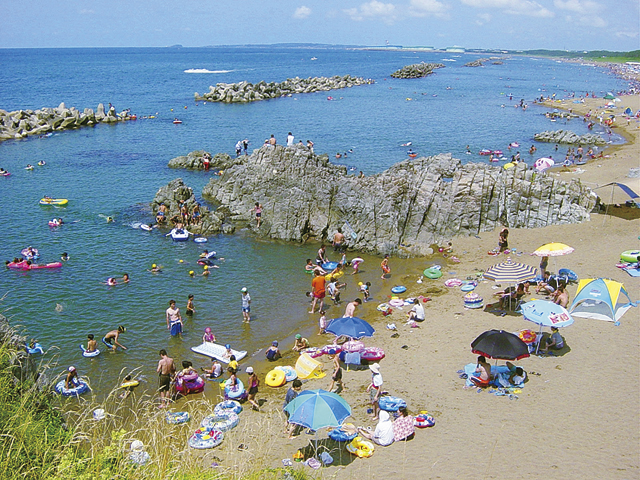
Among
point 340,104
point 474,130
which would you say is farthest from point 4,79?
point 474,130

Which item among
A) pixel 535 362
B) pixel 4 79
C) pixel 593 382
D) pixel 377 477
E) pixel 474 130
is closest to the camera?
pixel 377 477

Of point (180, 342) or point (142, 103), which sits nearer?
point (180, 342)

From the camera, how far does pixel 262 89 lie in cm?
9975

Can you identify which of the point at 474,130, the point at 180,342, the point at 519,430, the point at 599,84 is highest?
the point at 599,84

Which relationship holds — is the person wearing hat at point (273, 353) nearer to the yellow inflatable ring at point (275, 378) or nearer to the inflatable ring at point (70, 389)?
the yellow inflatable ring at point (275, 378)

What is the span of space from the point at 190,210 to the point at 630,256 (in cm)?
2458

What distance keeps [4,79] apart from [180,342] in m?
147

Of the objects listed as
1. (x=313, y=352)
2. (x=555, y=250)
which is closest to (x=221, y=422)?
(x=313, y=352)

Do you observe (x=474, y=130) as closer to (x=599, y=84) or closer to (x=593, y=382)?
(x=593, y=382)

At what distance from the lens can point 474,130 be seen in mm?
64812

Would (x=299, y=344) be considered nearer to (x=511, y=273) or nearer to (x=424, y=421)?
(x=424, y=421)

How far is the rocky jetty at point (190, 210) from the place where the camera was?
99.6 ft

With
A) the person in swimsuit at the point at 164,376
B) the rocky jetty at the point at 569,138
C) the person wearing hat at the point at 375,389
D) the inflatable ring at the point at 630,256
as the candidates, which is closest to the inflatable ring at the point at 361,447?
the person wearing hat at the point at 375,389

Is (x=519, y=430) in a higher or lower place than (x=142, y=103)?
lower
